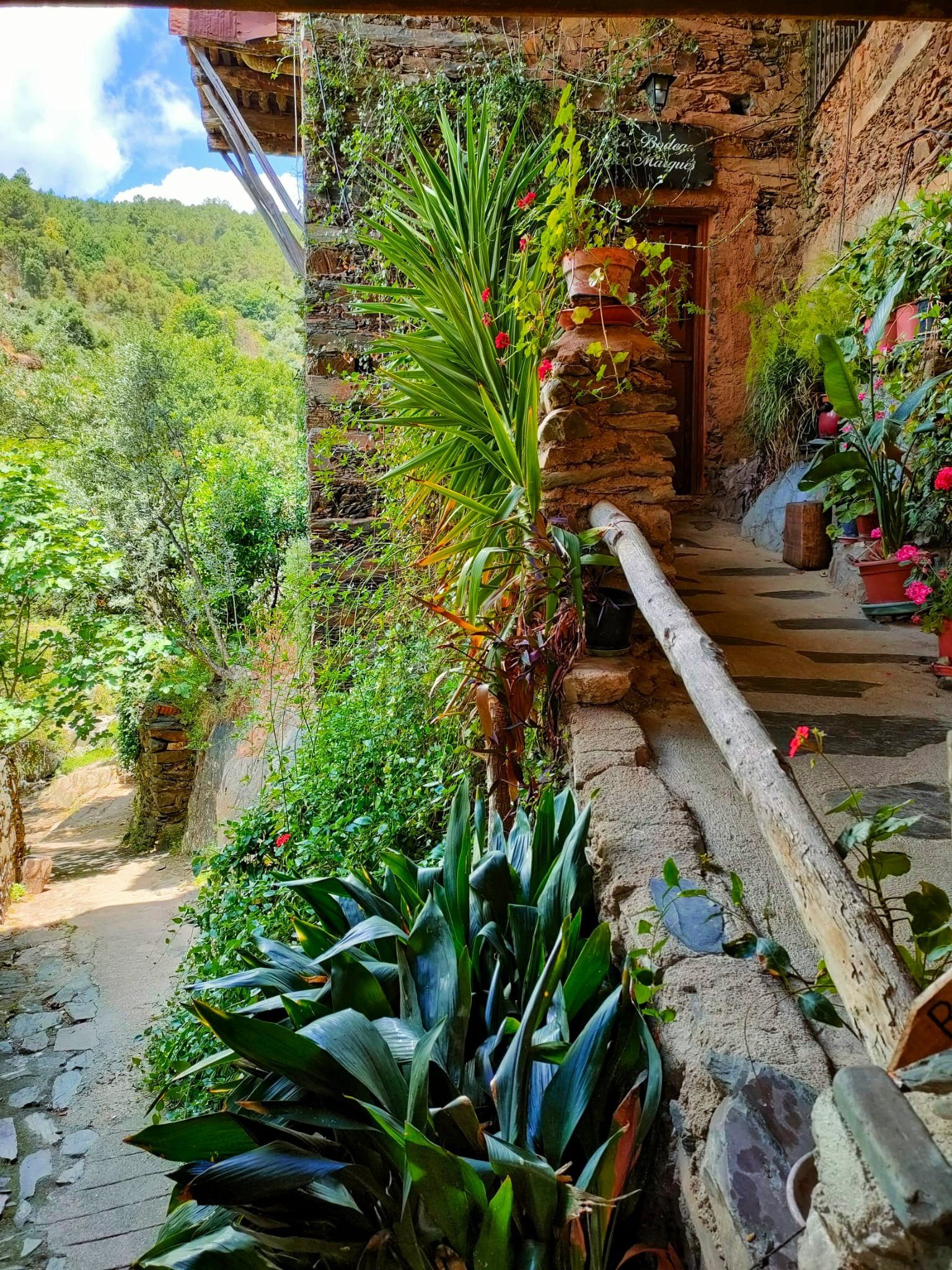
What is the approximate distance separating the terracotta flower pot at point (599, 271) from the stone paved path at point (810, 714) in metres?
1.31

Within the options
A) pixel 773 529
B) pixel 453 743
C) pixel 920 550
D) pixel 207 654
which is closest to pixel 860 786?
pixel 453 743

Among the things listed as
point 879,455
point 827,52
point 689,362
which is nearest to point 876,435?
point 879,455

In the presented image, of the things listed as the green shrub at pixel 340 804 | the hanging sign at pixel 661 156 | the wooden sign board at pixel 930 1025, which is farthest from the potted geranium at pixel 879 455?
the wooden sign board at pixel 930 1025

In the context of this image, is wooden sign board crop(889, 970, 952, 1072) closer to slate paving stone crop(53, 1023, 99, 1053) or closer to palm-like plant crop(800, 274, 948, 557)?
palm-like plant crop(800, 274, 948, 557)

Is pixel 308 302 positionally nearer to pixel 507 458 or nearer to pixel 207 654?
pixel 507 458

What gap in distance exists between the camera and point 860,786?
2.02 meters

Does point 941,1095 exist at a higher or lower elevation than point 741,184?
lower

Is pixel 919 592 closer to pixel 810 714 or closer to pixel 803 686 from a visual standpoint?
pixel 803 686

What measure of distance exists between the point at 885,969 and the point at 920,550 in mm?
2988

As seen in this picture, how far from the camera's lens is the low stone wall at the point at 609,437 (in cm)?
256

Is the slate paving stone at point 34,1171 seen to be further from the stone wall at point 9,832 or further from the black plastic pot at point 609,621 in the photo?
the stone wall at point 9,832

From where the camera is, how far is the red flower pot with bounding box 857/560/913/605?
10.8 feet

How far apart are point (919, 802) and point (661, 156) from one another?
4761mm

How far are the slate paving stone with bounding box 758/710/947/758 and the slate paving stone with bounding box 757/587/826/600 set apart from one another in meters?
1.31
